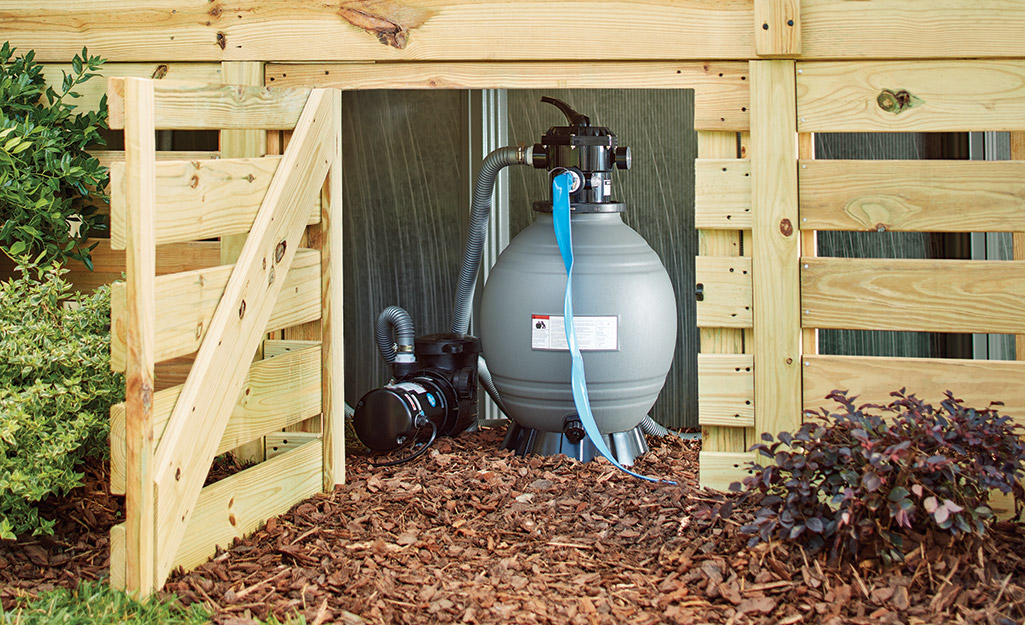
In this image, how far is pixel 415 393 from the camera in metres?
4.18

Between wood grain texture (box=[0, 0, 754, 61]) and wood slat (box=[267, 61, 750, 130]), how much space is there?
0.12 feet

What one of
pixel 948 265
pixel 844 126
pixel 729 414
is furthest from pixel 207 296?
pixel 948 265

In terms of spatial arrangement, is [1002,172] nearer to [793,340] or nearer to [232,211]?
[793,340]

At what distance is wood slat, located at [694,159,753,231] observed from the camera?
3.36 meters

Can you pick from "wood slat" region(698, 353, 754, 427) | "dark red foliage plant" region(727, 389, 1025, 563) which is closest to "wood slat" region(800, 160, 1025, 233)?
"wood slat" region(698, 353, 754, 427)

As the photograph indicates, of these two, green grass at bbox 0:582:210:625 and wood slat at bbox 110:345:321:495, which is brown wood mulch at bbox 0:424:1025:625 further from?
wood slat at bbox 110:345:321:495

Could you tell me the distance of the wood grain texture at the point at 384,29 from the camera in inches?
132

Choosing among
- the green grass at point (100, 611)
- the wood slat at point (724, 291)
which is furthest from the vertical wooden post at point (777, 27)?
the green grass at point (100, 611)

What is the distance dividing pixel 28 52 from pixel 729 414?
2669 mm

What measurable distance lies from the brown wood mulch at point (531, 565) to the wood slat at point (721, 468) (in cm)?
5

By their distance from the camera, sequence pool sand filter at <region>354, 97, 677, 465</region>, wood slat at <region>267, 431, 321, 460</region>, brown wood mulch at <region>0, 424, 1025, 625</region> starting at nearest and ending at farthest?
brown wood mulch at <region>0, 424, 1025, 625</region>
wood slat at <region>267, 431, 321, 460</region>
pool sand filter at <region>354, 97, 677, 465</region>

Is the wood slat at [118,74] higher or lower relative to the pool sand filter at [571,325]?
higher

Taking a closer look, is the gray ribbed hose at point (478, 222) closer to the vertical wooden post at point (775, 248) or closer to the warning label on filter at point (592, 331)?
the warning label on filter at point (592, 331)

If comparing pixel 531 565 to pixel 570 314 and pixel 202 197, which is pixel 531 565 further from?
pixel 202 197
